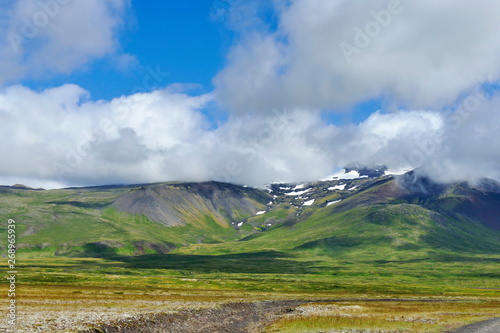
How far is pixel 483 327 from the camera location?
58.7 m

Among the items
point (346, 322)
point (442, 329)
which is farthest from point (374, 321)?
point (442, 329)

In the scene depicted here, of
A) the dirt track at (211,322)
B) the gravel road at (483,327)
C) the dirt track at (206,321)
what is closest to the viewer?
the dirt track at (206,321)

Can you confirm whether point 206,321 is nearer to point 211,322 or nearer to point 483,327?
point 211,322

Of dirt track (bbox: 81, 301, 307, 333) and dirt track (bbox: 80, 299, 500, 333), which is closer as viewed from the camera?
dirt track (bbox: 81, 301, 307, 333)

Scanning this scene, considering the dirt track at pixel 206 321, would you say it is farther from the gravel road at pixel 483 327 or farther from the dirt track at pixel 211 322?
the gravel road at pixel 483 327

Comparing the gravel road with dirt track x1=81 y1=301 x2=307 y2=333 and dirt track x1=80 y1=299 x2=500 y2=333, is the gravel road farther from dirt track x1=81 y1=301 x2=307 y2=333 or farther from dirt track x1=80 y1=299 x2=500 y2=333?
dirt track x1=81 y1=301 x2=307 y2=333

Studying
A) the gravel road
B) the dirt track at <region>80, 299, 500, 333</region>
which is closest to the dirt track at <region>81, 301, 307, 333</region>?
the dirt track at <region>80, 299, 500, 333</region>

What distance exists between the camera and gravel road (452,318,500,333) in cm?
5533

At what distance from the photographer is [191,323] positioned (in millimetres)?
61250

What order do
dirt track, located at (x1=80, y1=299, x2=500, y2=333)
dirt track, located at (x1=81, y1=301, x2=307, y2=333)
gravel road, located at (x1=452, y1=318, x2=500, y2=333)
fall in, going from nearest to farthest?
dirt track, located at (x1=81, y1=301, x2=307, y2=333), dirt track, located at (x1=80, y1=299, x2=500, y2=333), gravel road, located at (x1=452, y1=318, x2=500, y2=333)

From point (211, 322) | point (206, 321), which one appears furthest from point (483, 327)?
point (206, 321)

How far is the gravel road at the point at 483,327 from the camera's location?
5533cm

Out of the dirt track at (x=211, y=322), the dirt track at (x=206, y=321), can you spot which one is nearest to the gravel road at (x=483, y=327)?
the dirt track at (x=211, y=322)

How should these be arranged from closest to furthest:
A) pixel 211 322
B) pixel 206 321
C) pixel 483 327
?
pixel 483 327 → pixel 211 322 → pixel 206 321
